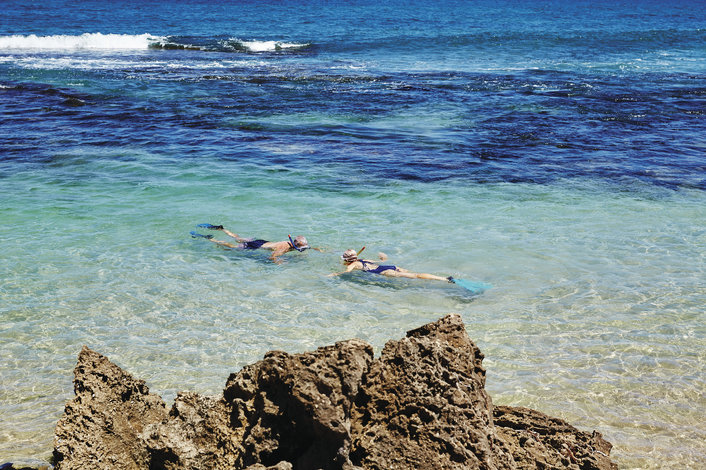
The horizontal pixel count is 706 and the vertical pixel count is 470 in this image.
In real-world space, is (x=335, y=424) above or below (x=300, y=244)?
above

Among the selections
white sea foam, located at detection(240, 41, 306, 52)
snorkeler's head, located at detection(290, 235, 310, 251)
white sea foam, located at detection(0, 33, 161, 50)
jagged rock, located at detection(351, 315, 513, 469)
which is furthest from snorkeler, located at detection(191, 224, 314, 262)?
white sea foam, located at detection(0, 33, 161, 50)

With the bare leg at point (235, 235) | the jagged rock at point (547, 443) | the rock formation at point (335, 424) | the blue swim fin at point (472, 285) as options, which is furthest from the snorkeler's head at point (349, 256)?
the rock formation at point (335, 424)

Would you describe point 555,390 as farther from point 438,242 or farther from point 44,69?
point 44,69

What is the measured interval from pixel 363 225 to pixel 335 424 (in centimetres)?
822

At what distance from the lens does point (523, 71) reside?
29.9 m

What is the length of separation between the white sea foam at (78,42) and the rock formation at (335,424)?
3826 cm

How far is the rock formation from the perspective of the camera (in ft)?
13.6

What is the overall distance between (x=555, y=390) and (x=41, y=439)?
16.0ft

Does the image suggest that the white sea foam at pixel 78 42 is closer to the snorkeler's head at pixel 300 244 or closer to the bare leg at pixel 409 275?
the snorkeler's head at pixel 300 244

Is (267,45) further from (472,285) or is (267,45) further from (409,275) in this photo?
(472,285)

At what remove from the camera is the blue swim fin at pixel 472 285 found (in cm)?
945

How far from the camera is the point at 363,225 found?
1216 centimetres

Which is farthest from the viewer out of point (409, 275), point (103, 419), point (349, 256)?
point (349, 256)

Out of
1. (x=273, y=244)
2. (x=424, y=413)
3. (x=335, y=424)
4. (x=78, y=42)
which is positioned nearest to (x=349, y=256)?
(x=273, y=244)
